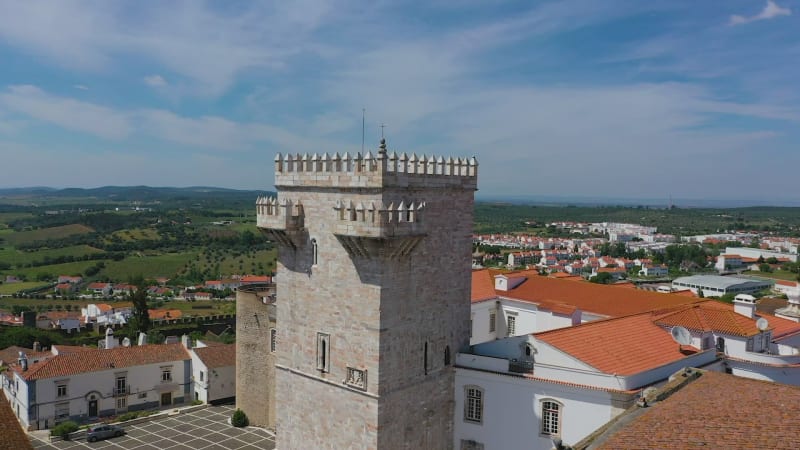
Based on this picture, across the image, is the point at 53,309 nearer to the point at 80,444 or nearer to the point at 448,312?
the point at 80,444

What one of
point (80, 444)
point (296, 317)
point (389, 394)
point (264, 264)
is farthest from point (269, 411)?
point (264, 264)

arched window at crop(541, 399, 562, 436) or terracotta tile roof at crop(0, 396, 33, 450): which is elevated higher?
terracotta tile roof at crop(0, 396, 33, 450)

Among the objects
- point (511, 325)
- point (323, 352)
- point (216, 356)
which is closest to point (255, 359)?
point (216, 356)

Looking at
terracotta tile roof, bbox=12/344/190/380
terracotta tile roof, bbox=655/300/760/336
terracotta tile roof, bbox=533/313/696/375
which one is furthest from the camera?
terracotta tile roof, bbox=12/344/190/380

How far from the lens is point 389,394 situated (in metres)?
22.4

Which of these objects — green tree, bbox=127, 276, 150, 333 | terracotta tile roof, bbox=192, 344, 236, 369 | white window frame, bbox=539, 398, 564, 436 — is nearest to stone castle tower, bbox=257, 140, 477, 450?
white window frame, bbox=539, 398, 564, 436

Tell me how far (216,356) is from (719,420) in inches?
1620

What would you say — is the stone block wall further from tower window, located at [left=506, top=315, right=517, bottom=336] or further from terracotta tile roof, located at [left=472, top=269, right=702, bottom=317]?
tower window, located at [left=506, top=315, right=517, bottom=336]

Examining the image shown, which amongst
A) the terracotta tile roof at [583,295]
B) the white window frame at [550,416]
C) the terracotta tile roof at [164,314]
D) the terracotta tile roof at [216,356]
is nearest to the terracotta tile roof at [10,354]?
the terracotta tile roof at [216,356]

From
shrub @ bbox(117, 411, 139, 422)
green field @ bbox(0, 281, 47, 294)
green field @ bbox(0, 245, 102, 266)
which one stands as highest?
shrub @ bbox(117, 411, 139, 422)

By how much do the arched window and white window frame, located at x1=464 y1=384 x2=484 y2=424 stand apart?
2663 millimetres

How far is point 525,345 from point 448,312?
127 inches

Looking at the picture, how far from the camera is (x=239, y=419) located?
41.8 m

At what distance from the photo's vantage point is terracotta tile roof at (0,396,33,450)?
53.2 ft
